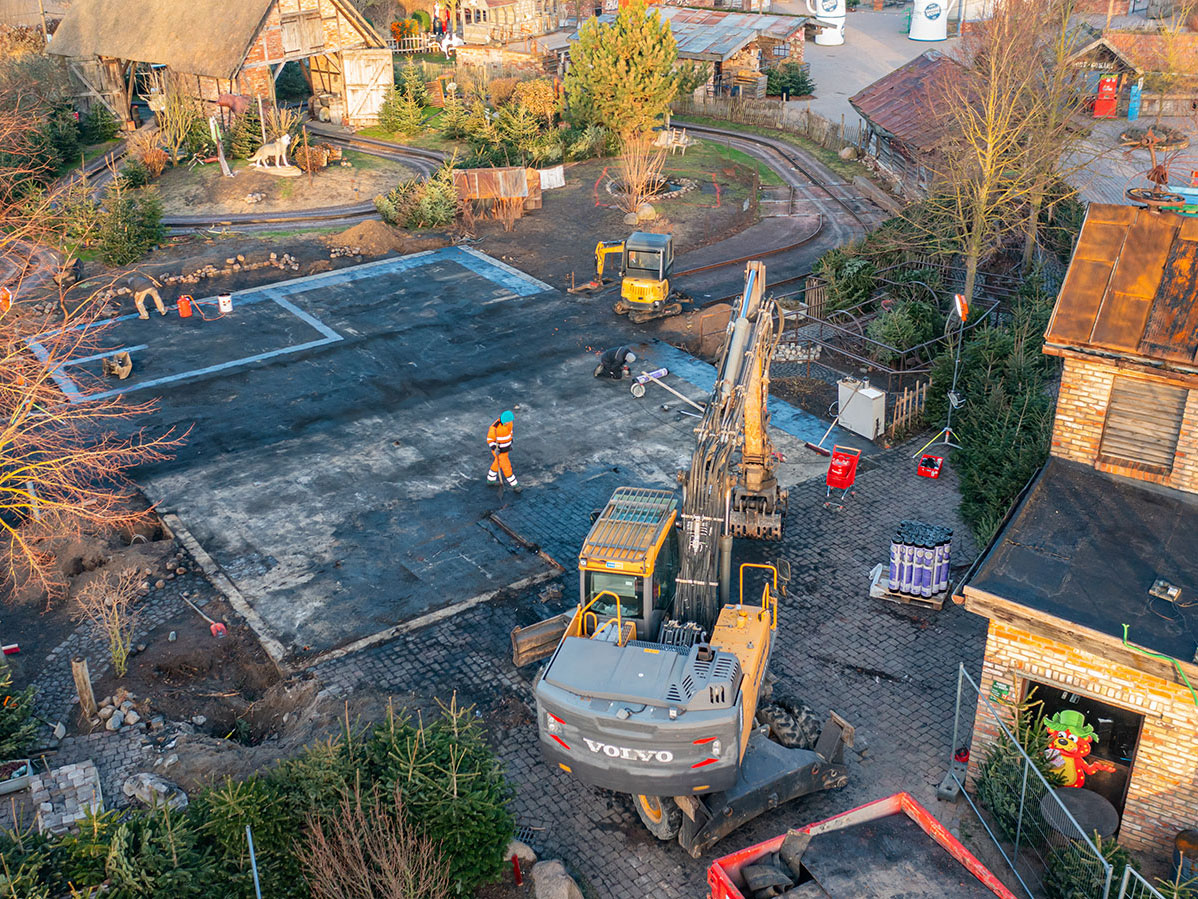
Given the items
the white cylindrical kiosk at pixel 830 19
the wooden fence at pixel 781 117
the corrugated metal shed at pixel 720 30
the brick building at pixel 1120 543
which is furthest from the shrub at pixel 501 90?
the brick building at pixel 1120 543

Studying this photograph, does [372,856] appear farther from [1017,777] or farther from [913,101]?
[913,101]

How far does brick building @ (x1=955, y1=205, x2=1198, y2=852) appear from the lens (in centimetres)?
1380

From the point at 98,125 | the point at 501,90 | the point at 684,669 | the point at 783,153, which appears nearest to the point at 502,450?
the point at 684,669

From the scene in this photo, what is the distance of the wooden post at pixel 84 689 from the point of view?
17.2 metres

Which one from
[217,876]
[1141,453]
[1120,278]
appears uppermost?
[1120,278]

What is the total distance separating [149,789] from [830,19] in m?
71.3

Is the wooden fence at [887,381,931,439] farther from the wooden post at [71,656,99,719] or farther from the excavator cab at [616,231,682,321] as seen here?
the wooden post at [71,656,99,719]

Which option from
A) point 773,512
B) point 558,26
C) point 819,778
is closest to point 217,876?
point 819,778

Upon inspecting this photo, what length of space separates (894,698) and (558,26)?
59.6m

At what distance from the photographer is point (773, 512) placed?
2195 cm

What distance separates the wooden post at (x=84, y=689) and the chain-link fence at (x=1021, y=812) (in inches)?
528

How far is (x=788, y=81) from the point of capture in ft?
200

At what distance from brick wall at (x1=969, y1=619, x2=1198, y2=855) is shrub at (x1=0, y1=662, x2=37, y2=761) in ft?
47.2

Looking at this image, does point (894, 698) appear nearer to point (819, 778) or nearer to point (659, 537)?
point (819, 778)
